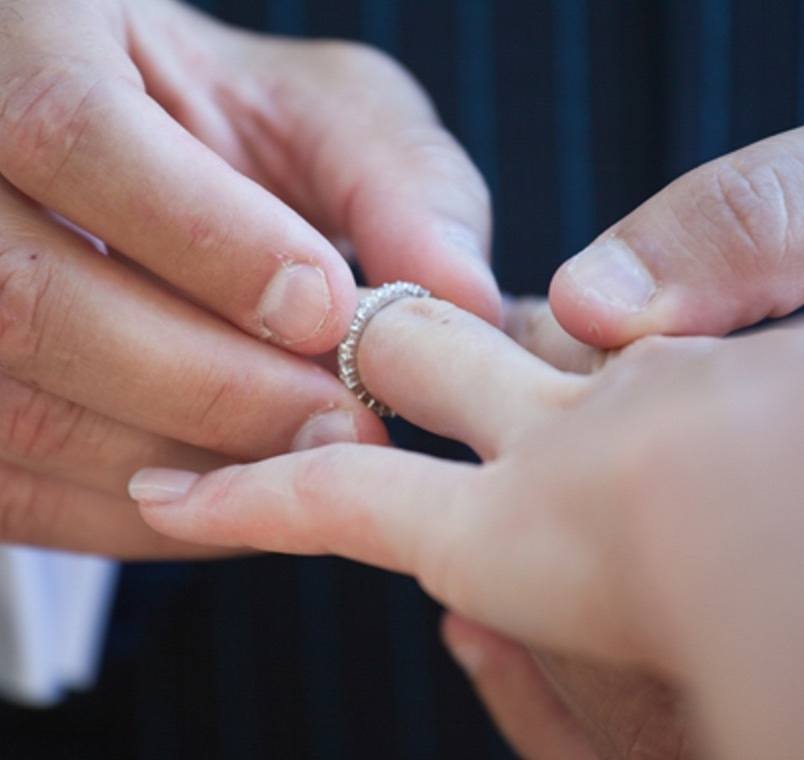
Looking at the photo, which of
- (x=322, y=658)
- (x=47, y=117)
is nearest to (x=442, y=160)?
(x=47, y=117)

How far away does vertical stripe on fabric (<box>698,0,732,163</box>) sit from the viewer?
81 centimetres

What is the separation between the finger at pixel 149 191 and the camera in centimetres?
52

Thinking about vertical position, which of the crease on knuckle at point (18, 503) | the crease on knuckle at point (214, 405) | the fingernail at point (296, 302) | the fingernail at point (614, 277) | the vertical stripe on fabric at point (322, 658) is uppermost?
the fingernail at point (614, 277)

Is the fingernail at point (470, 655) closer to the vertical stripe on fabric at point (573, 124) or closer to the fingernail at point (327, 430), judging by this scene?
the fingernail at point (327, 430)

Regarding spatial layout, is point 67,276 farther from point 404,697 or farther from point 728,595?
point 404,697

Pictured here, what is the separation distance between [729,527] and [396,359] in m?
0.24

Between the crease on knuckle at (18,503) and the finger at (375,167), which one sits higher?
the finger at (375,167)

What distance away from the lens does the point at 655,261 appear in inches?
20.1

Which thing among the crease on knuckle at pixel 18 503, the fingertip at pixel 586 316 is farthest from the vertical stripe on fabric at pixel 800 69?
the crease on knuckle at pixel 18 503

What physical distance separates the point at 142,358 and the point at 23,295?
0.07 metres

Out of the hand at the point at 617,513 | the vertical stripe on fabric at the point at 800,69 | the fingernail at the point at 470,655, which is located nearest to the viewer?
the hand at the point at 617,513

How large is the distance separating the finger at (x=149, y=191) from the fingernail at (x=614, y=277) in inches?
4.7

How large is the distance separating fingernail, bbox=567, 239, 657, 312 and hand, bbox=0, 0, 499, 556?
0.31ft

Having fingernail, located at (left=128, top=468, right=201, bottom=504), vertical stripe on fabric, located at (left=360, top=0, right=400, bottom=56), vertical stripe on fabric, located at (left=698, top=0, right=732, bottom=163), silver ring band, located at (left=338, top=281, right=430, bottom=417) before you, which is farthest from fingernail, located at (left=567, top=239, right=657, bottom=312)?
vertical stripe on fabric, located at (left=360, top=0, right=400, bottom=56)
